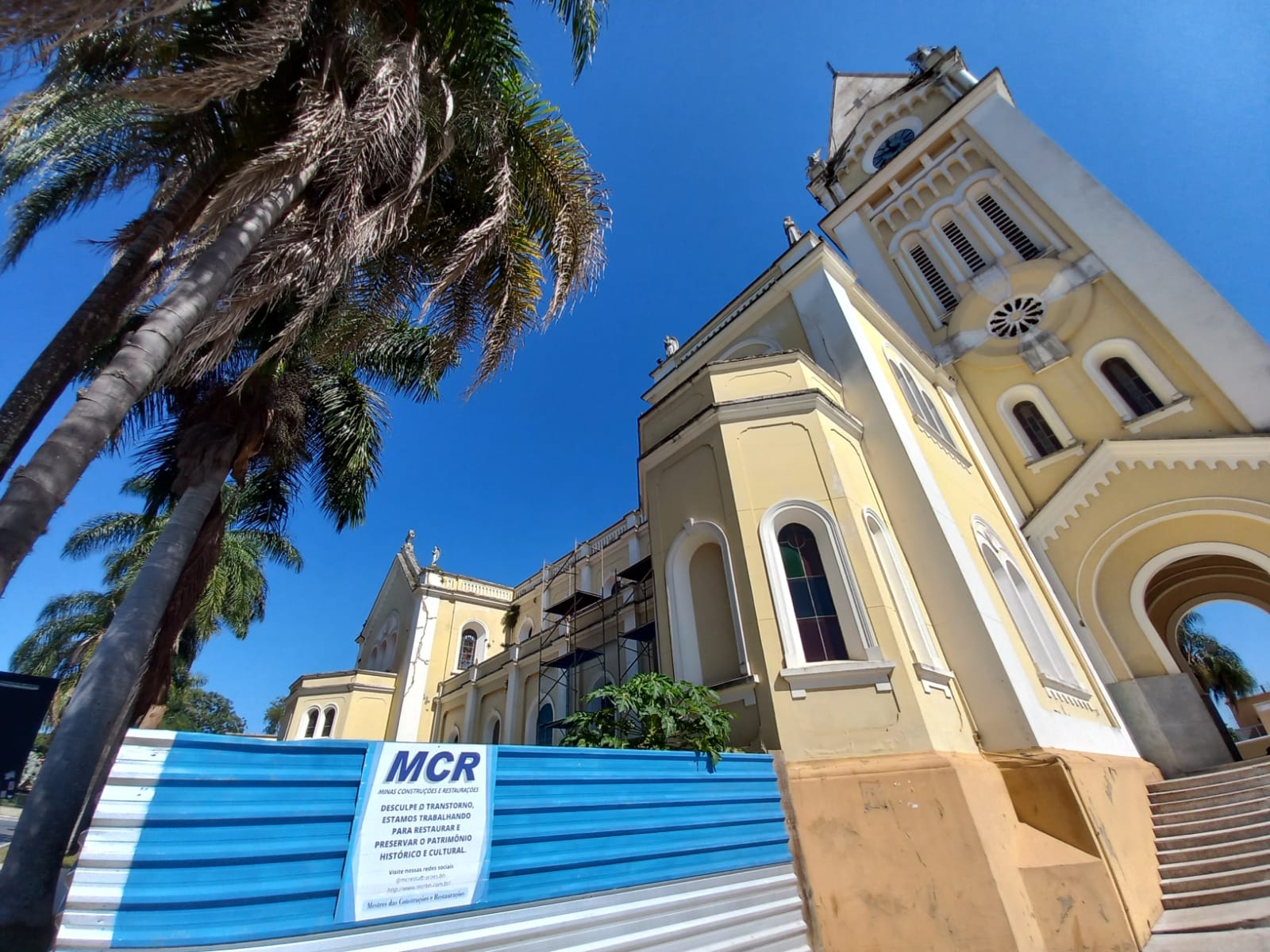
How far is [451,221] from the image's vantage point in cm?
760

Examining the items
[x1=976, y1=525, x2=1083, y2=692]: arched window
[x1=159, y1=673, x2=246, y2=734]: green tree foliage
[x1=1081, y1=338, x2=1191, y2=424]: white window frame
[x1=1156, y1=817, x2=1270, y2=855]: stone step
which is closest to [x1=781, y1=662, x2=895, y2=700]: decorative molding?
[x1=976, y1=525, x2=1083, y2=692]: arched window

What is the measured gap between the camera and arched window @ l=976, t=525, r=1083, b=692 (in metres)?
8.68

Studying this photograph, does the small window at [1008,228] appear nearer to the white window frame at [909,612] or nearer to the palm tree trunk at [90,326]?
the white window frame at [909,612]

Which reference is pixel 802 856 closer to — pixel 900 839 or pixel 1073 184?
pixel 900 839

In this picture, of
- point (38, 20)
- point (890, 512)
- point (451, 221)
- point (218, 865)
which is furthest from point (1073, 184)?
point (218, 865)

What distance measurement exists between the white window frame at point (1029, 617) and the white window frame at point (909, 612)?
6.76 ft

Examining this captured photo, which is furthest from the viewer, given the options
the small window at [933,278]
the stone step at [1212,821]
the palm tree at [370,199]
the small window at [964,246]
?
the small window at [933,278]

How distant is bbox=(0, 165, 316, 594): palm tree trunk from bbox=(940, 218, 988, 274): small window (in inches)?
651

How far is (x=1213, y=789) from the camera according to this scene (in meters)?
→ 7.73

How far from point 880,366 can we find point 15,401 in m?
11.0

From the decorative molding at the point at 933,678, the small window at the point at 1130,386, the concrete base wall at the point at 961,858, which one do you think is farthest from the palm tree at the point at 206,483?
the small window at the point at 1130,386

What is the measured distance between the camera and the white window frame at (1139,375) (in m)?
11.1

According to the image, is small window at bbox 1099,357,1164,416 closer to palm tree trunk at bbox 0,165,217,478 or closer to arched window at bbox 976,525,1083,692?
arched window at bbox 976,525,1083,692

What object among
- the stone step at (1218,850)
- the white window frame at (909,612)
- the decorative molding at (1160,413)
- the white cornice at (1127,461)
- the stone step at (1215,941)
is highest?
the decorative molding at (1160,413)
